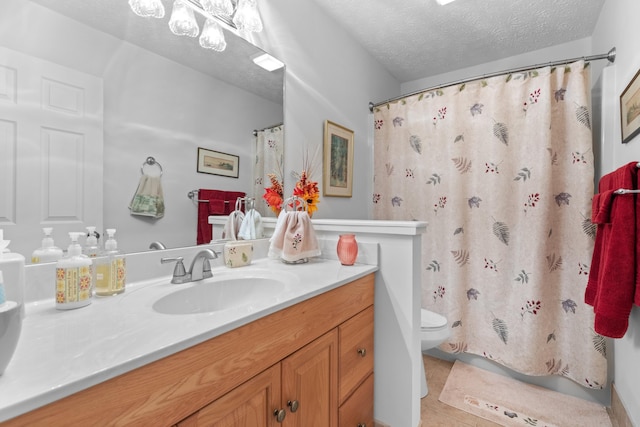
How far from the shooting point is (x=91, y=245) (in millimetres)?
919

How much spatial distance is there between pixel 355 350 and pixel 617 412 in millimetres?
1460

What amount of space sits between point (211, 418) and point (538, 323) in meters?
1.93

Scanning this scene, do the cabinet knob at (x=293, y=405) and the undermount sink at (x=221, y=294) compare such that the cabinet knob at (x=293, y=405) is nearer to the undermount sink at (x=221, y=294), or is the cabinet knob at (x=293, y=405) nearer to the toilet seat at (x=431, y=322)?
the undermount sink at (x=221, y=294)

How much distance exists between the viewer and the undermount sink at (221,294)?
953 mm

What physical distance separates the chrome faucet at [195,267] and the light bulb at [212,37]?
0.89 metres

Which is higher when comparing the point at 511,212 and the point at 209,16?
the point at 209,16

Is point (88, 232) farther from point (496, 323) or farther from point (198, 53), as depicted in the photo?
point (496, 323)

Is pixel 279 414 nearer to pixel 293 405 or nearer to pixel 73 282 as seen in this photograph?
pixel 293 405

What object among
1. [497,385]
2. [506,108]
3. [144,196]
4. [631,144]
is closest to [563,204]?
[631,144]

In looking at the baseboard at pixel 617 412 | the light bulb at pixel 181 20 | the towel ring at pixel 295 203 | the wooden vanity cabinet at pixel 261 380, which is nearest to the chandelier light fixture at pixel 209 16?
the light bulb at pixel 181 20

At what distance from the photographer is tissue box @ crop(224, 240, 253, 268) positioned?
49.0 inches

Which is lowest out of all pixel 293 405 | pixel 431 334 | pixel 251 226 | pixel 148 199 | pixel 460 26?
pixel 431 334

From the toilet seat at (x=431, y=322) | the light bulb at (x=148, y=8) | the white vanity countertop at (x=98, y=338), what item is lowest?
the toilet seat at (x=431, y=322)

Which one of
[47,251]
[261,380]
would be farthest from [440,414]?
[47,251]
